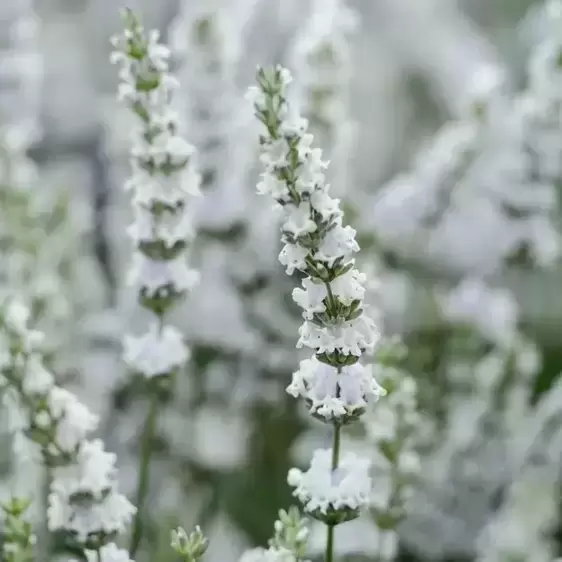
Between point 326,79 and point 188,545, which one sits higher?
point 326,79

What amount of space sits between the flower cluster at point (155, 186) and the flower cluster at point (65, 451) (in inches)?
2.1

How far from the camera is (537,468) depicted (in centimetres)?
47

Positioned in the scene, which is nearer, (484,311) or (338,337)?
(338,337)

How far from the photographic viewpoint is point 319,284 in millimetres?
263

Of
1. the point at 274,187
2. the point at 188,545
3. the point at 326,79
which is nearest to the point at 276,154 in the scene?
the point at 274,187

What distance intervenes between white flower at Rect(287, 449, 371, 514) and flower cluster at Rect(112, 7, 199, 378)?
0.09 metres

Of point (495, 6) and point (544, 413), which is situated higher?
point (495, 6)

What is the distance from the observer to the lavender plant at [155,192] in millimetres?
320

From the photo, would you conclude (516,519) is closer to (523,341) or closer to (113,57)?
(523,341)

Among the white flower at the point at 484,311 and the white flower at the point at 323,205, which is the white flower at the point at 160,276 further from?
the white flower at the point at 484,311

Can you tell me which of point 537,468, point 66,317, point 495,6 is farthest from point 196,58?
point 495,6

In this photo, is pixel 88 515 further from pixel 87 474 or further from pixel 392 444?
pixel 392 444

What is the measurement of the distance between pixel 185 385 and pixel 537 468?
0.70 ft

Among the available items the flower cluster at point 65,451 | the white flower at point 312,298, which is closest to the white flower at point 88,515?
the flower cluster at point 65,451
